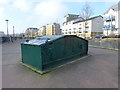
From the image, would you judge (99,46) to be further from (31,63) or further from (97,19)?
(97,19)

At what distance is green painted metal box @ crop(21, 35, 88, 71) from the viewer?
559 cm

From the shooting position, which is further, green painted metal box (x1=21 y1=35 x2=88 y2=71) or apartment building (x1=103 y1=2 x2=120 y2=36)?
apartment building (x1=103 y1=2 x2=120 y2=36)

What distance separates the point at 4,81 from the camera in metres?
4.60

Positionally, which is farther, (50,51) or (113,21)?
(113,21)

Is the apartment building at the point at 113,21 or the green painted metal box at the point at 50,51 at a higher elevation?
the apartment building at the point at 113,21

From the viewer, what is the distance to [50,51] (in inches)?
233

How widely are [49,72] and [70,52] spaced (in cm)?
256

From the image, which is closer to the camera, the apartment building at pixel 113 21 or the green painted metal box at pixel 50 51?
the green painted metal box at pixel 50 51

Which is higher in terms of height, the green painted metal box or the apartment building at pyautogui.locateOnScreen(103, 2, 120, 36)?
the apartment building at pyautogui.locateOnScreen(103, 2, 120, 36)

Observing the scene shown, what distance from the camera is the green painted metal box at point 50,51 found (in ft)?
18.3

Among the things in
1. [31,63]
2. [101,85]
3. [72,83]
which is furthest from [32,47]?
[101,85]

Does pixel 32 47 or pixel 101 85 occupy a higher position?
pixel 32 47

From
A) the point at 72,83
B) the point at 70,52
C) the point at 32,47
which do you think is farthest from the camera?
the point at 70,52

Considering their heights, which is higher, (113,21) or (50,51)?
(113,21)
